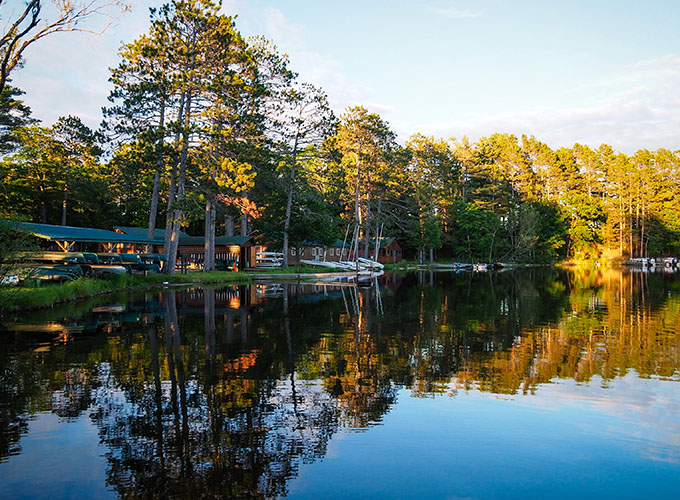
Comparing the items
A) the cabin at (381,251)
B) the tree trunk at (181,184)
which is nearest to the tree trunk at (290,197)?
the tree trunk at (181,184)

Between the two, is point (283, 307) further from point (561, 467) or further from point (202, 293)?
point (561, 467)

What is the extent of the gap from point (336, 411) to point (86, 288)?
2150 centimetres

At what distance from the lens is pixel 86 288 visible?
25.3 meters

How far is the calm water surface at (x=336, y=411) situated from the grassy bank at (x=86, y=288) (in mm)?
3192

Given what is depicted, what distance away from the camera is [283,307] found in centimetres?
2266

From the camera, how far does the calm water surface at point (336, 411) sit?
5609 mm

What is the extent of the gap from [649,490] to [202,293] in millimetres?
26447

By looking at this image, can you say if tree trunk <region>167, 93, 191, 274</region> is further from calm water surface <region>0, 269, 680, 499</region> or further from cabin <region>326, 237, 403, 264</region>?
cabin <region>326, 237, 403, 264</region>

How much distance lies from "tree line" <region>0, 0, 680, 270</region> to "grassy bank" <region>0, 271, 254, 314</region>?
306 cm

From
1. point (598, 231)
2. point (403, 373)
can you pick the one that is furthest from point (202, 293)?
point (598, 231)

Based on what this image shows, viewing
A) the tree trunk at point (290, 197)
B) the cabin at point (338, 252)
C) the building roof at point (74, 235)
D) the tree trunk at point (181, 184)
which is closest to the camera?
the building roof at point (74, 235)

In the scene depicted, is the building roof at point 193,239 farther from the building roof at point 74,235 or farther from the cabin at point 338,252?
the cabin at point 338,252

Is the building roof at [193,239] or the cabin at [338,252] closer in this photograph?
the building roof at [193,239]

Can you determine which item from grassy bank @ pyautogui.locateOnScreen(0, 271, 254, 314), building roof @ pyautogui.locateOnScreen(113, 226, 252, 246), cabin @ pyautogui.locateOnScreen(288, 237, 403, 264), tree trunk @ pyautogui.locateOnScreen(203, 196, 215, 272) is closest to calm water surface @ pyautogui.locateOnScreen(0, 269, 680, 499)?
grassy bank @ pyautogui.locateOnScreen(0, 271, 254, 314)
